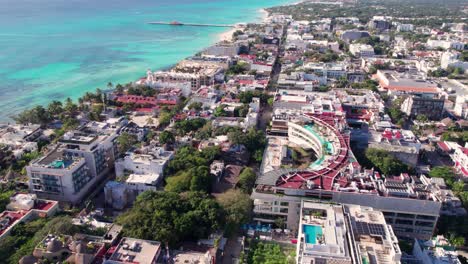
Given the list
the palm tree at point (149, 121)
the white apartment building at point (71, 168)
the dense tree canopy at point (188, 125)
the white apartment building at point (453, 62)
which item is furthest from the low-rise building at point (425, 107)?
the white apartment building at point (71, 168)

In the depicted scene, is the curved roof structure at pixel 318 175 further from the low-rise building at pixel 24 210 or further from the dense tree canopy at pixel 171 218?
the low-rise building at pixel 24 210

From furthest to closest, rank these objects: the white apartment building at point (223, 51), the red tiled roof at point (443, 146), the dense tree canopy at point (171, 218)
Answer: the white apartment building at point (223, 51) → the red tiled roof at point (443, 146) → the dense tree canopy at point (171, 218)

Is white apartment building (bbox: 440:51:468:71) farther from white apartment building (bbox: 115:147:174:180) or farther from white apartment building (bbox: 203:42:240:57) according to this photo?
white apartment building (bbox: 115:147:174:180)

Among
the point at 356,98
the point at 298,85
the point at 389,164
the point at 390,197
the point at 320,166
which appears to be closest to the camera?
the point at 390,197

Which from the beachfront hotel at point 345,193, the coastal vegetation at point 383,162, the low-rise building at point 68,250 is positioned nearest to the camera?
the low-rise building at point 68,250

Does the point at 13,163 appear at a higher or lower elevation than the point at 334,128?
lower

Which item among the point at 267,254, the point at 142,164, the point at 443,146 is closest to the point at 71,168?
the point at 142,164

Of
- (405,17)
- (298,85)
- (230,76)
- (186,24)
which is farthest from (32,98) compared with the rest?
(405,17)

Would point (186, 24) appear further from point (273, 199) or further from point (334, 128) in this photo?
point (273, 199)
